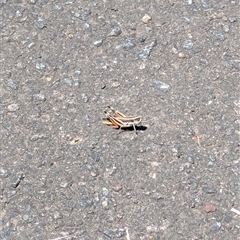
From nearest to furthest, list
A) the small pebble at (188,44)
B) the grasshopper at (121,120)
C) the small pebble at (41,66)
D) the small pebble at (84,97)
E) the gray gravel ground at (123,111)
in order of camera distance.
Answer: the gray gravel ground at (123,111)
the grasshopper at (121,120)
the small pebble at (84,97)
the small pebble at (41,66)
the small pebble at (188,44)

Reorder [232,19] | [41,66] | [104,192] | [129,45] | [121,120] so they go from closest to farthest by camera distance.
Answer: [104,192] < [121,120] < [41,66] < [129,45] < [232,19]

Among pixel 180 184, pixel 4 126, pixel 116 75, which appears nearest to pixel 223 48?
pixel 116 75

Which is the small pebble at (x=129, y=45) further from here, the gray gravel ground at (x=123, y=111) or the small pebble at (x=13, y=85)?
the small pebble at (x=13, y=85)

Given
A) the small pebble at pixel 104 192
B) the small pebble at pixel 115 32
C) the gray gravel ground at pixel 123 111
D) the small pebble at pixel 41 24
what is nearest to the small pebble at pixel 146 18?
the gray gravel ground at pixel 123 111

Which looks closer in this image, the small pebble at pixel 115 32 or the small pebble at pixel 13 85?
the small pebble at pixel 13 85

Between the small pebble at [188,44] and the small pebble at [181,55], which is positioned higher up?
the small pebble at [188,44]

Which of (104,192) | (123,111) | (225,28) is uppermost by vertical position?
(225,28)

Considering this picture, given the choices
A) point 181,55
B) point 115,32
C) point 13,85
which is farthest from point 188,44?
point 13,85

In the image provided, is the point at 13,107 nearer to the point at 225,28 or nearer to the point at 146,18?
the point at 146,18

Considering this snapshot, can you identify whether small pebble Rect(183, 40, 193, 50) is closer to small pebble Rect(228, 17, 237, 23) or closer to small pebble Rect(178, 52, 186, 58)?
small pebble Rect(178, 52, 186, 58)
